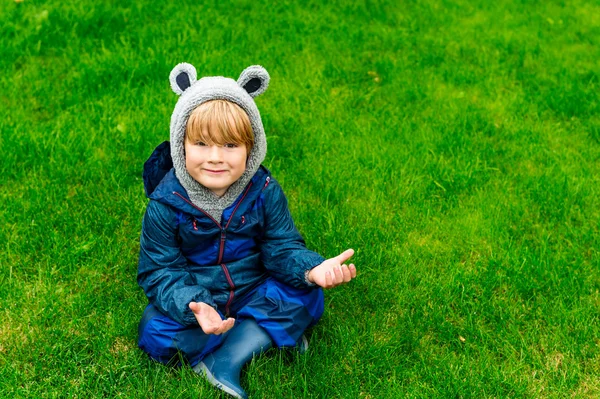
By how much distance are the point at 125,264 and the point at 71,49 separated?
7.67 ft

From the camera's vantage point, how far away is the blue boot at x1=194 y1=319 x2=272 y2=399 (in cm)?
266

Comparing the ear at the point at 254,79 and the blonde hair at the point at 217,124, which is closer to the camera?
the blonde hair at the point at 217,124

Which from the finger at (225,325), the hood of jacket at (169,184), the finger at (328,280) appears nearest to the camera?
the finger at (225,325)

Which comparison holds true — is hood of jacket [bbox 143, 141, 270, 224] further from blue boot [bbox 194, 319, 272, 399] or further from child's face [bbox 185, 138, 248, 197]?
blue boot [bbox 194, 319, 272, 399]

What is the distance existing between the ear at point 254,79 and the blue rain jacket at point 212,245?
367 millimetres

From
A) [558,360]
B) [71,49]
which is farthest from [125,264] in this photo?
[71,49]

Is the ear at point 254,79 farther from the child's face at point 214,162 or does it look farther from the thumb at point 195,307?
the thumb at point 195,307

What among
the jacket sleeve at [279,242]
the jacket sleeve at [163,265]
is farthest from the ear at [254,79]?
the jacket sleeve at [163,265]

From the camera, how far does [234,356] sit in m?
2.73

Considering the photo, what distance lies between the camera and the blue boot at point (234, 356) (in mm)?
2656

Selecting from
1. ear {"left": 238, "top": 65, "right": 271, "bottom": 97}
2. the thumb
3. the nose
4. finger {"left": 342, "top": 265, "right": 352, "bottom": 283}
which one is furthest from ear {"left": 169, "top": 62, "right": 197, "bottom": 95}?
finger {"left": 342, "top": 265, "right": 352, "bottom": 283}

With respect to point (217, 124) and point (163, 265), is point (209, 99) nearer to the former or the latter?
point (217, 124)

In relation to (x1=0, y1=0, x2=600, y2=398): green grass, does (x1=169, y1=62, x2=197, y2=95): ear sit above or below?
above

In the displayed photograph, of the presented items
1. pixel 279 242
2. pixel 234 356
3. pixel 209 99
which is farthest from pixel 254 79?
pixel 234 356
